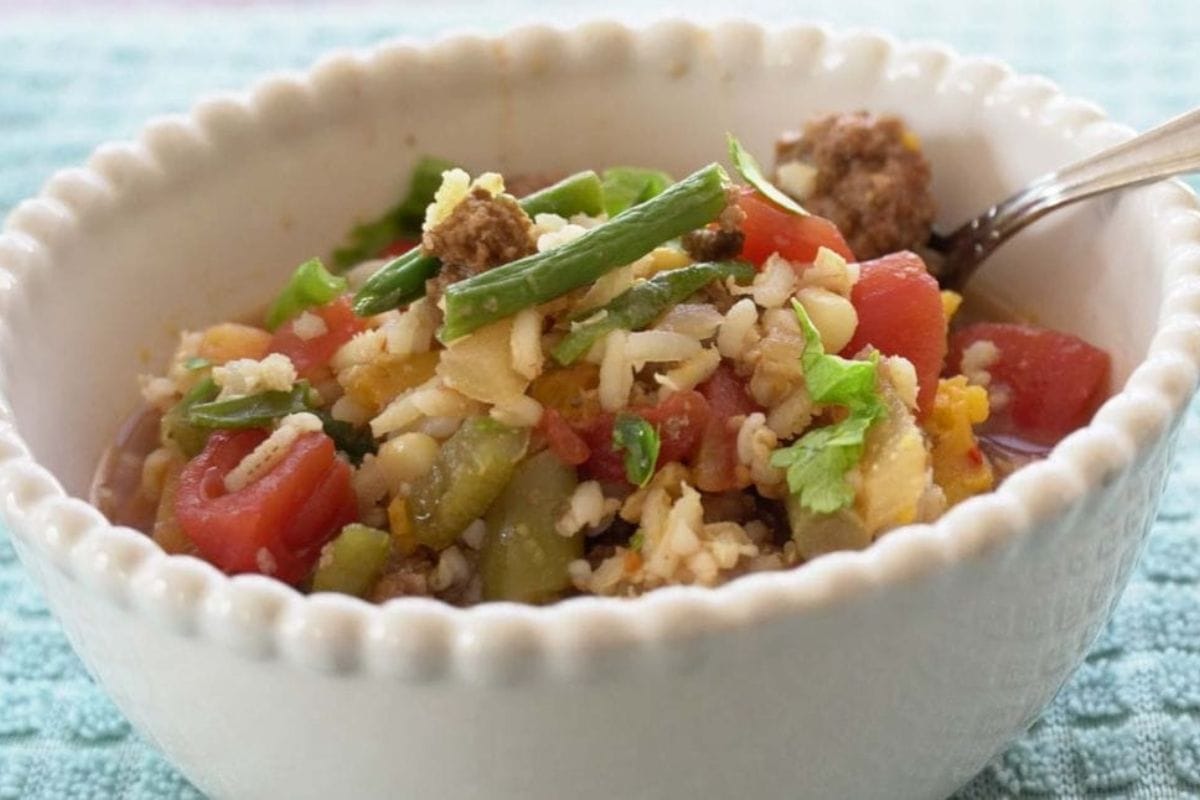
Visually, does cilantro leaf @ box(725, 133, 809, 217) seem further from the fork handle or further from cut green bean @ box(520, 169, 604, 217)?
the fork handle

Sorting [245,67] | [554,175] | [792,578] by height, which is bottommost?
[245,67]

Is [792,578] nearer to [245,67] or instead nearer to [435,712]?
[435,712]

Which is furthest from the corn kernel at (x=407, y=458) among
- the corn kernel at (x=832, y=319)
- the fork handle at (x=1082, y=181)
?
the fork handle at (x=1082, y=181)

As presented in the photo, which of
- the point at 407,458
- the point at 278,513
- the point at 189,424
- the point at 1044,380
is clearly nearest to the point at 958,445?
the point at 1044,380

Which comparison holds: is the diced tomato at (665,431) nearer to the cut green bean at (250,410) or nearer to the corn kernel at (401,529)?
the corn kernel at (401,529)

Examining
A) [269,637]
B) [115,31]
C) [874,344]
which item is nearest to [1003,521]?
[874,344]

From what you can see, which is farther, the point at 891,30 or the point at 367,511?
the point at 891,30

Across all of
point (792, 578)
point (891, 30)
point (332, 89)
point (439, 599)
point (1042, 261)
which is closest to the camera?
point (792, 578)
